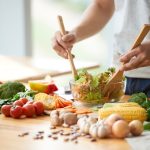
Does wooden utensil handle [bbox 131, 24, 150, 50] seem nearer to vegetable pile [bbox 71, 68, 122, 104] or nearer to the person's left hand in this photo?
the person's left hand

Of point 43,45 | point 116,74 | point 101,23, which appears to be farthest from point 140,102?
point 43,45

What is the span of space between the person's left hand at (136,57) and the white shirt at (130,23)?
434 mm

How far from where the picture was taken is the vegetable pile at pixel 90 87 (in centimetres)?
185

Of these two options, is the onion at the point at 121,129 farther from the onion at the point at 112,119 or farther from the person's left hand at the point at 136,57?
the person's left hand at the point at 136,57

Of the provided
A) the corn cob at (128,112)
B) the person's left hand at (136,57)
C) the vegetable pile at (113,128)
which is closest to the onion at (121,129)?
the vegetable pile at (113,128)

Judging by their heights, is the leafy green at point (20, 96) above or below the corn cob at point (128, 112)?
above

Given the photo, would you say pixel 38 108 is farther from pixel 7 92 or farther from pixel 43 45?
pixel 43 45

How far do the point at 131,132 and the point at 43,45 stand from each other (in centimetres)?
346

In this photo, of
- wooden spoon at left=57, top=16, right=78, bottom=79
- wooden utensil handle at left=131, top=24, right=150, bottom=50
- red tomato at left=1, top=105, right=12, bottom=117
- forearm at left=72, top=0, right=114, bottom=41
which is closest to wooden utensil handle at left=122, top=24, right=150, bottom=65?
wooden utensil handle at left=131, top=24, right=150, bottom=50

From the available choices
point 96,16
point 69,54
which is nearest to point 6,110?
point 69,54

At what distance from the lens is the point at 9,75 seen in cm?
298

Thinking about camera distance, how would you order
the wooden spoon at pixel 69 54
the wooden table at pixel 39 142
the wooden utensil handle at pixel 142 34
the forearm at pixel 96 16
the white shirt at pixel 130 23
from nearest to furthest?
the wooden table at pixel 39 142, the wooden utensil handle at pixel 142 34, the wooden spoon at pixel 69 54, the white shirt at pixel 130 23, the forearm at pixel 96 16

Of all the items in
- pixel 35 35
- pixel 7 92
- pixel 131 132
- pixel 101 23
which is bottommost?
pixel 131 132

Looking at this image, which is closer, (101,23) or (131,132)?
(131,132)
